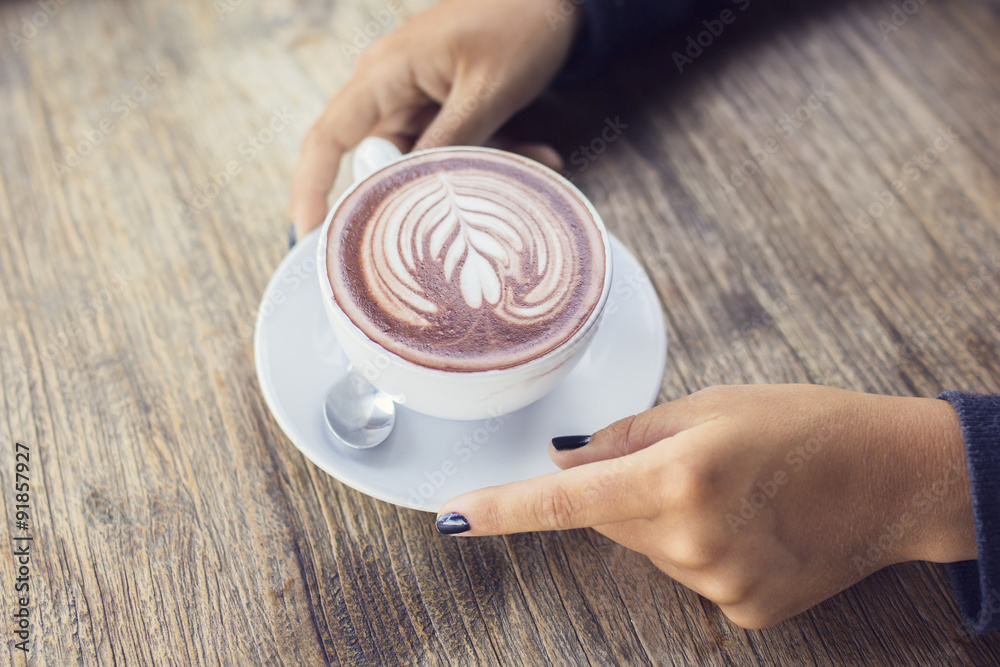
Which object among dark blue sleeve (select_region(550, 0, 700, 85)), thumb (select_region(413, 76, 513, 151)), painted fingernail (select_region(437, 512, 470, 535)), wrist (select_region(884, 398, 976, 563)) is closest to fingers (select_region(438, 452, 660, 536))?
painted fingernail (select_region(437, 512, 470, 535))

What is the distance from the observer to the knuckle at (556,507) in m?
0.85

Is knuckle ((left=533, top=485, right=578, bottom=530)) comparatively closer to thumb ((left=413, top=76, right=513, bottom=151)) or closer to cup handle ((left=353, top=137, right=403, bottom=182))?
cup handle ((left=353, top=137, right=403, bottom=182))

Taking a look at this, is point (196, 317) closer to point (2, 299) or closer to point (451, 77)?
point (2, 299)

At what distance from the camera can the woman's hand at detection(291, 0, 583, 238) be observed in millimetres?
1248

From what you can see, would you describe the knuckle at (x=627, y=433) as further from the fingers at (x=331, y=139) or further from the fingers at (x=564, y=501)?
the fingers at (x=331, y=139)

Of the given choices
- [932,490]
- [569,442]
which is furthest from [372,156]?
[932,490]

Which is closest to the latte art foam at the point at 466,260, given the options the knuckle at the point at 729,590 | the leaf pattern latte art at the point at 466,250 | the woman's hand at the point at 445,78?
the leaf pattern latte art at the point at 466,250

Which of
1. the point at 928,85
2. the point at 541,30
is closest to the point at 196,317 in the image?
the point at 541,30

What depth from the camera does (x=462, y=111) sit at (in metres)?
1.25

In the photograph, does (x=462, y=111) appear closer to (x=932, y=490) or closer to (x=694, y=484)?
(x=694, y=484)

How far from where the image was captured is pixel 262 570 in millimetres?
992

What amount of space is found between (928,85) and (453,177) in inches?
46.3

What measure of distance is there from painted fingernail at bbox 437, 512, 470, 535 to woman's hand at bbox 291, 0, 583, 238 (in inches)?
23.4

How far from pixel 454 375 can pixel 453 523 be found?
206 millimetres
